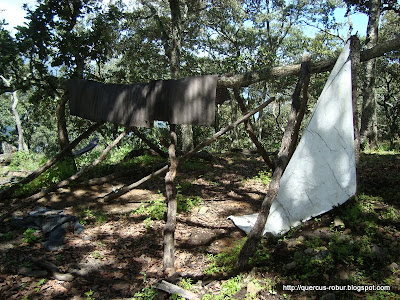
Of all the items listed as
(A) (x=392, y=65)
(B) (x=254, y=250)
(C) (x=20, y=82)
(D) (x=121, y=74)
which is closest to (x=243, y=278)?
(B) (x=254, y=250)

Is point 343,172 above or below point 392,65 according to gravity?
below

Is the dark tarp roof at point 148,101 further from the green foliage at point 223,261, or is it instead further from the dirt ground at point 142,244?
the green foliage at point 223,261

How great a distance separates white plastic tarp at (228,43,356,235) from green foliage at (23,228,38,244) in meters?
4.71

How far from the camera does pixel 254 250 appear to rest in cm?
443

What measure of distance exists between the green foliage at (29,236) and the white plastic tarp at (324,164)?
4714 millimetres

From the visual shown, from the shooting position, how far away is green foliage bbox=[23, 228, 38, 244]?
18.7 feet

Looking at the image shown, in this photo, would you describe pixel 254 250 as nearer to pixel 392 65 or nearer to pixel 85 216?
pixel 85 216

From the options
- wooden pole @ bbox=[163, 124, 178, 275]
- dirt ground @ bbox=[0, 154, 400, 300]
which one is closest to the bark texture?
wooden pole @ bbox=[163, 124, 178, 275]

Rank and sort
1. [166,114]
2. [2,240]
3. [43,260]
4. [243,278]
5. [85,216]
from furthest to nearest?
[85,216] → [166,114] → [2,240] → [43,260] → [243,278]

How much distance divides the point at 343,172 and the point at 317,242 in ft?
4.59

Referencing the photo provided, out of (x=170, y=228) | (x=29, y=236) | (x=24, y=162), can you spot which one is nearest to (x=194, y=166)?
Answer: (x=170, y=228)

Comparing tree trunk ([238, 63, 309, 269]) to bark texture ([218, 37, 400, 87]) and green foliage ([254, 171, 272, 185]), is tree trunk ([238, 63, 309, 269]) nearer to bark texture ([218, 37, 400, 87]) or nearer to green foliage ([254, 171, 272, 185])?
bark texture ([218, 37, 400, 87])

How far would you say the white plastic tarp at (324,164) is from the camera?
16.8 feet

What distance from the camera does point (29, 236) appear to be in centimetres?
578
